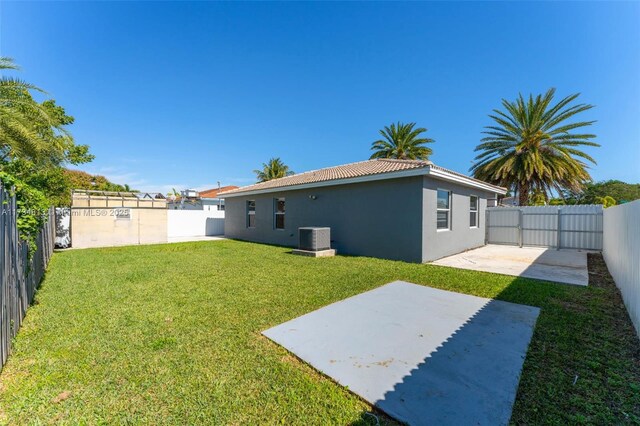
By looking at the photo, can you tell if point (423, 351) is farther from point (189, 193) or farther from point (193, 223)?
point (189, 193)

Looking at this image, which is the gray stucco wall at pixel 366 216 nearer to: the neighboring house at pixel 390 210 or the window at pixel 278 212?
the neighboring house at pixel 390 210

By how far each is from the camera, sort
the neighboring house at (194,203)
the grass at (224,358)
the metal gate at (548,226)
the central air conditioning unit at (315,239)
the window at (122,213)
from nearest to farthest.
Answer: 1. the grass at (224,358)
2. the central air conditioning unit at (315,239)
3. the metal gate at (548,226)
4. the window at (122,213)
5. the neighboring house at (194,203)

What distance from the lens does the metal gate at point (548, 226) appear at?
1195 centimetres

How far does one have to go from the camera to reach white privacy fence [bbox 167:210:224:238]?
1914cm

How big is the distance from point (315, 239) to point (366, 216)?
2109mm

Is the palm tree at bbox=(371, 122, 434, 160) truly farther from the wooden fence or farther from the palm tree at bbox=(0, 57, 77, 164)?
the wooden fence

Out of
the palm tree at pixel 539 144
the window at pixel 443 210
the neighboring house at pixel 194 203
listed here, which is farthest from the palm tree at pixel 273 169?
the window at pixel 443 210

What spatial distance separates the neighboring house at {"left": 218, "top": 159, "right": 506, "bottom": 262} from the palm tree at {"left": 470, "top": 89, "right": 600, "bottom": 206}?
20.2 feet

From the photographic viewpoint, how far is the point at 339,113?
19.2m

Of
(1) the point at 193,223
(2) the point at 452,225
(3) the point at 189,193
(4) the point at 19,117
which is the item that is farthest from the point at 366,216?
(3) the point at 189,193

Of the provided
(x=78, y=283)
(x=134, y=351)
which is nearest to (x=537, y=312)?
(x=134, y=351)

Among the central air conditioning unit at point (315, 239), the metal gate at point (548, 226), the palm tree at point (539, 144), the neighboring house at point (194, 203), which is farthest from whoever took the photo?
the neighboring house at point (194, 203)

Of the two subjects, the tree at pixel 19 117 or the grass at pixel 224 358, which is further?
the tree at pixel 19 117

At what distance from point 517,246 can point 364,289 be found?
11.5 metres
